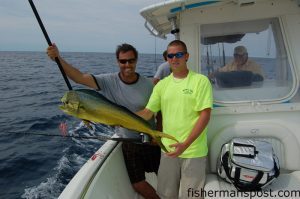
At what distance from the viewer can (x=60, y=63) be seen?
317cm

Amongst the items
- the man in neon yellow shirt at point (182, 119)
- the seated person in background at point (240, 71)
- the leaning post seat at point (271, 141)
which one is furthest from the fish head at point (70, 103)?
the seated person in background at point (240, 71)

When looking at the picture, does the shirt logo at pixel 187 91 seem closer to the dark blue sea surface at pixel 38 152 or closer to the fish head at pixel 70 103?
the fish head at pixel 70 103

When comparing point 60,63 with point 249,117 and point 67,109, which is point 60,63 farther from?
point 249,117

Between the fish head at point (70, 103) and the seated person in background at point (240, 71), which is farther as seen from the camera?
the seated person in background at point (240, 71)

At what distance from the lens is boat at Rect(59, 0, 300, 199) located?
3.96 metres

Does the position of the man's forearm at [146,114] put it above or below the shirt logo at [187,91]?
below

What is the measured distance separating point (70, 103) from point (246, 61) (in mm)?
2631

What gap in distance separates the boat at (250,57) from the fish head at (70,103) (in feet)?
4.48

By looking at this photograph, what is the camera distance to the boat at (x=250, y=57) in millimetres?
3959

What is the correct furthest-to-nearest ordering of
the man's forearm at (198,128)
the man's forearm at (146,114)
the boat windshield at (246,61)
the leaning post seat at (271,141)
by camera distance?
the boat windshield at (246,61)
the leaning post seat at (271,141)
the man's forearm at (146,114)
the man's forearm at (198,128)

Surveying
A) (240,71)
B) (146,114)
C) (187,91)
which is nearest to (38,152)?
(146,114)

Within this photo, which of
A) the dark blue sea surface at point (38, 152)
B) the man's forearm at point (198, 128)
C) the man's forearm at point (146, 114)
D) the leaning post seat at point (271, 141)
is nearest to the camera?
the man's forearm at point (198, 128)

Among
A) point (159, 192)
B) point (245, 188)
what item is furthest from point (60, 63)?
point (245, 188)

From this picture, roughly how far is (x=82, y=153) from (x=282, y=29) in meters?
6.04
